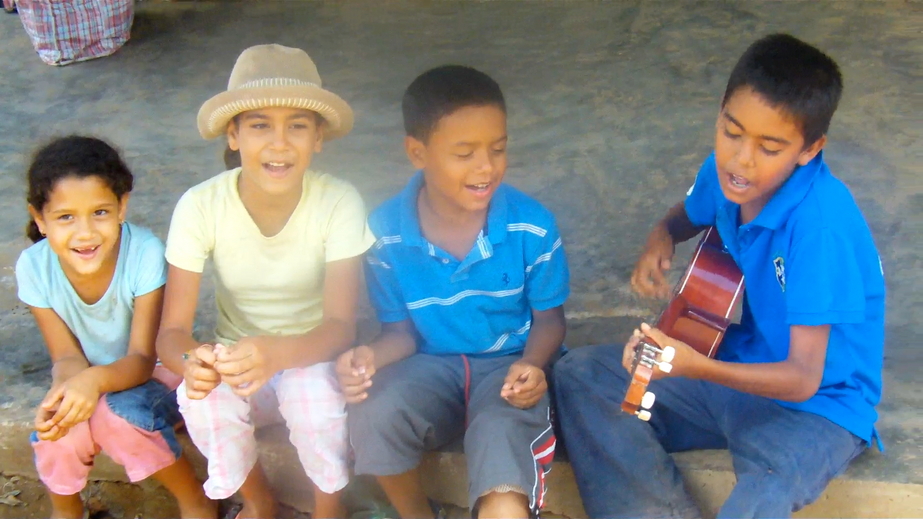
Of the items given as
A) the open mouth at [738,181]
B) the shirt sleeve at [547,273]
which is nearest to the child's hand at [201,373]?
the shirt sleeve at [547,273]

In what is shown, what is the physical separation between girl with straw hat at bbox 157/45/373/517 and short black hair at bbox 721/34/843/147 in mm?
1057

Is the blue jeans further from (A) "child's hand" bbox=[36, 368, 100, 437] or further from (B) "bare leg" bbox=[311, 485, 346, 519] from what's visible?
(A) "child's hand" bbox=[36, 368, 100, 437]

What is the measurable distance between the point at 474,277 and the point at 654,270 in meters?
0.53

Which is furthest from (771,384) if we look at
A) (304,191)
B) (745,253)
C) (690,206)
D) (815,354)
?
(304,191)

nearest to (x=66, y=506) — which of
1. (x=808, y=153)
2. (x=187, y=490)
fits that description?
(x=187, y=490)

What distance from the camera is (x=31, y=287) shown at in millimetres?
2246

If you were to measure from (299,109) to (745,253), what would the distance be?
1.21 m

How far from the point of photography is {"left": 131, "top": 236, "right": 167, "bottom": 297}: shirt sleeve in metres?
2.26

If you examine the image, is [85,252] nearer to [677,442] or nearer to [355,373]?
[355,373]

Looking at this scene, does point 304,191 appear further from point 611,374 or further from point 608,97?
point 608,97

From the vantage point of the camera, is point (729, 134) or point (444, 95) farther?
point (444, 95)

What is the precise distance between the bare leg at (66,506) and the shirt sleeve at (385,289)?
99cm

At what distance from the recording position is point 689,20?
5.21 meters

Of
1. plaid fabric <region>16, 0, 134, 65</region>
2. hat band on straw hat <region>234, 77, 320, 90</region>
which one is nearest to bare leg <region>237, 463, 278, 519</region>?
hat band on straw hat <region>234, 77, 320, 90</region>
